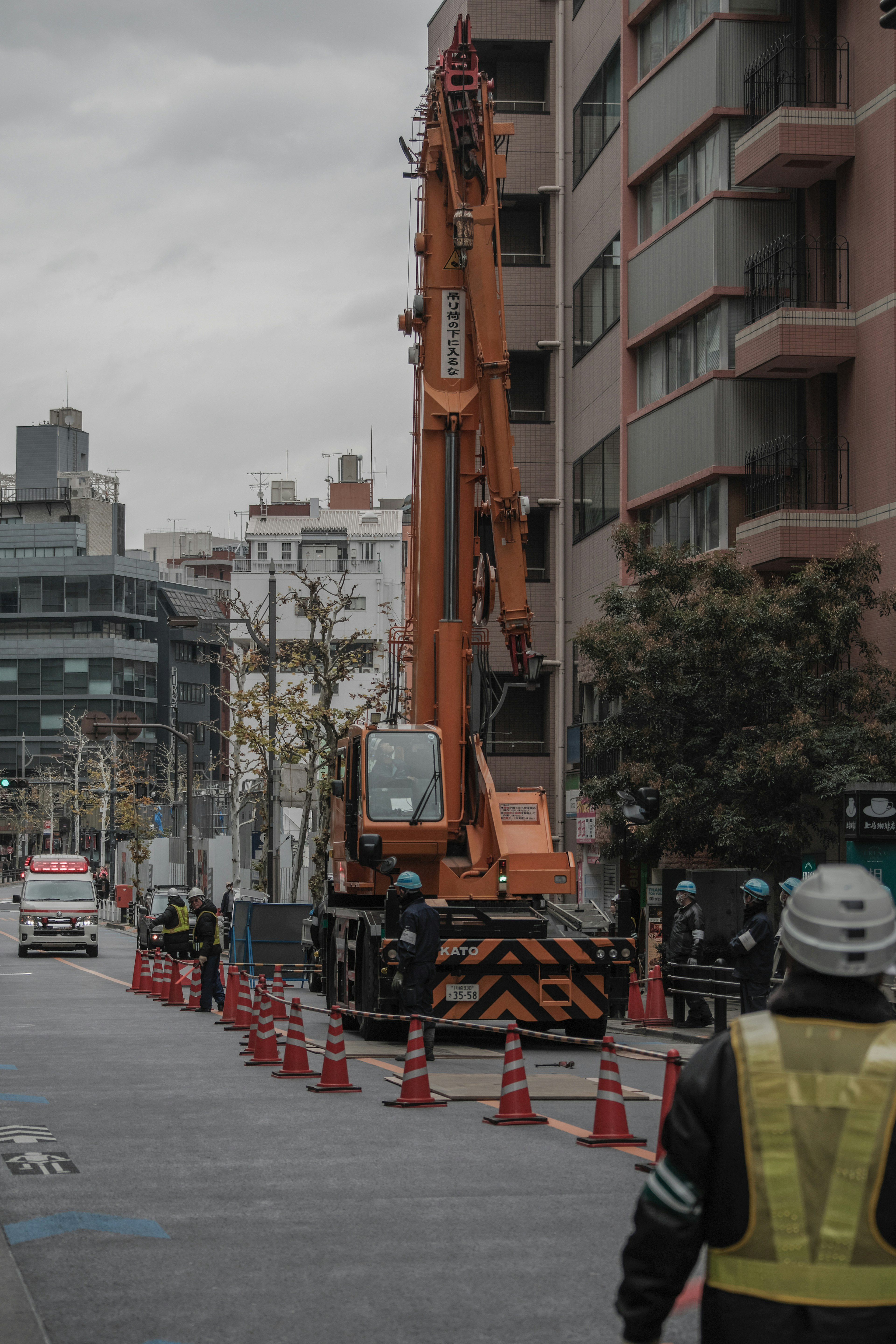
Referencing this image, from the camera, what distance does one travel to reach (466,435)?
71.4 feet

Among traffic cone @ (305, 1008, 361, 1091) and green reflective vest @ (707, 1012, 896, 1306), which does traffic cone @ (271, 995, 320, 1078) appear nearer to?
traffic cone @ (305, 1008, 361, 1091)

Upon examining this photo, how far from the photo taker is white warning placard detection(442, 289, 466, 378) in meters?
21.9

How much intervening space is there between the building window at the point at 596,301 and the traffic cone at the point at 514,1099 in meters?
27.5

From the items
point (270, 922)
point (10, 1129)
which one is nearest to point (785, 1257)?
point (10, 1129)

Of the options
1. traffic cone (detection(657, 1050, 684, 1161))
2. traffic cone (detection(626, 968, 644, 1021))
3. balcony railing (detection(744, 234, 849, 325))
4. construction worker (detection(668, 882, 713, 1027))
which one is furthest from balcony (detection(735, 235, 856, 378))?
traffic cone (detection(657, 1050, 684, 1161))

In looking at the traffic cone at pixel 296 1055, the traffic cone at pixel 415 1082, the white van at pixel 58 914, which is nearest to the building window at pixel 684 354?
the traffic cone at pixel 296 1055

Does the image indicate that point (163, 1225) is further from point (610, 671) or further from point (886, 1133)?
point (610, 671)

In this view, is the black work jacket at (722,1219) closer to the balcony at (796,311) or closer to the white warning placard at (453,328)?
the white warning placard at (453,328)

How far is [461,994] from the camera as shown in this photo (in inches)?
797

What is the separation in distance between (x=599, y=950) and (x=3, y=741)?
136m

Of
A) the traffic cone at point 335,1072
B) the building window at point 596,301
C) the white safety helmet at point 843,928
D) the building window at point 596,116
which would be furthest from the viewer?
the building window at point 596,116

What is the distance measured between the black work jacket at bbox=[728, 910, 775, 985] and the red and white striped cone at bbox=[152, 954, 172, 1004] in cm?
1494

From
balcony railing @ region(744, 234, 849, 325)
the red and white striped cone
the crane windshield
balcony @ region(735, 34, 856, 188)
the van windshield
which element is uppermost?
balcony @ region(735, 34, 856, 188)

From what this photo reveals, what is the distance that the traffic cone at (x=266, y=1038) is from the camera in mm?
19688
